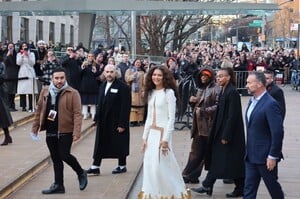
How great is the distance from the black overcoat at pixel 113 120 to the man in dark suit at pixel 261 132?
2.69 meters

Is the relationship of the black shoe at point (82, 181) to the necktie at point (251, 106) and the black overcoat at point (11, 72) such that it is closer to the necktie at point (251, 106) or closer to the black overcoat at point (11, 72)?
the necktie at point (251, 106)

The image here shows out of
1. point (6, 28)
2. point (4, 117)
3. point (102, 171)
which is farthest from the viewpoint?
point (6, 28)

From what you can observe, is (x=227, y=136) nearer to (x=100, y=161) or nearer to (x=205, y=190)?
(x=205, y=190)

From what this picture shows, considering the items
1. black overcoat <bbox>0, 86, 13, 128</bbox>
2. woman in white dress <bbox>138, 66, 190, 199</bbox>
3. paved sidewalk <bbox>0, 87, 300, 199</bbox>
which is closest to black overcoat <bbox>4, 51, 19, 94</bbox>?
paved sidewalk <bbox>0, 87, 300, 199</bbox>

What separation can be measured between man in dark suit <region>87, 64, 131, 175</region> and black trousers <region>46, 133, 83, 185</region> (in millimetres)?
1051

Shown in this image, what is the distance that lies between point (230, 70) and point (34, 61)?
8.94 m

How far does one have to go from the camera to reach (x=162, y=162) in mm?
7277

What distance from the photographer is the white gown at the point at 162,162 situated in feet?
23.9


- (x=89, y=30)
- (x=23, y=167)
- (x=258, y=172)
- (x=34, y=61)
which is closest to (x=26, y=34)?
(x=89, y=30)

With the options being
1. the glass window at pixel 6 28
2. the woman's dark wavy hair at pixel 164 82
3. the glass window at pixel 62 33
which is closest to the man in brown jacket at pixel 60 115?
the woman's dark wavy hair at pixel 164 82

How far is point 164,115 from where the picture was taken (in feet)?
24.2

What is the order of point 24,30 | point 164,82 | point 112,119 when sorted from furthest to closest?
point 24,30, point 112,119, point 164,82

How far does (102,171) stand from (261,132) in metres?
3.73

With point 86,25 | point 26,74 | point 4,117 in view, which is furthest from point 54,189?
point 86,25
